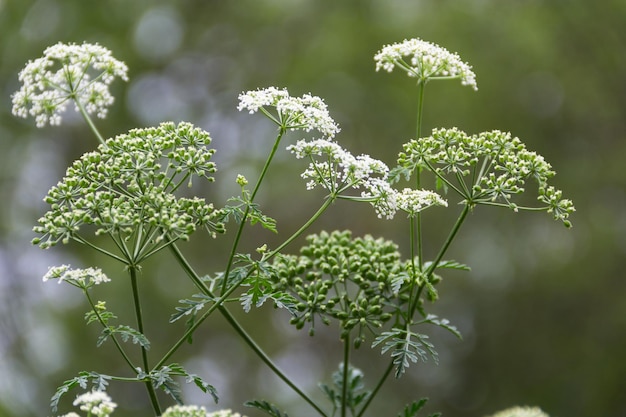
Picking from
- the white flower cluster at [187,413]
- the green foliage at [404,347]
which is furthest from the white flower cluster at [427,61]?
the white flower cluster at [187,413]

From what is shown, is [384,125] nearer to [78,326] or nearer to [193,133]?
[78,326]

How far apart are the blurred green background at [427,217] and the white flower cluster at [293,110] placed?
8.74 m

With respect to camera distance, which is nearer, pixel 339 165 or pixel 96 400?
pixel 96 400

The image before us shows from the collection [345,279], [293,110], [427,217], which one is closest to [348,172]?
[293,110]

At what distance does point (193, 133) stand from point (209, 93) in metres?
10.6

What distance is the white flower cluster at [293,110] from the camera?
206 centimetres

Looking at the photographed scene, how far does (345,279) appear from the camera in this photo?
7.39 ft

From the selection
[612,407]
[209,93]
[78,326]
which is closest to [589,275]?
[612,407]

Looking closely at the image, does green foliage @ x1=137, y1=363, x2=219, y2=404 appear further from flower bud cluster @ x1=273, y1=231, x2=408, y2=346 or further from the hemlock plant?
flower bud cluster @ x1=273, y1=231, x2=408, y2=346

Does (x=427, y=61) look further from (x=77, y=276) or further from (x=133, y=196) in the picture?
(x=77, y=276)

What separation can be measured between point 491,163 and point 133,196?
0.91 metres

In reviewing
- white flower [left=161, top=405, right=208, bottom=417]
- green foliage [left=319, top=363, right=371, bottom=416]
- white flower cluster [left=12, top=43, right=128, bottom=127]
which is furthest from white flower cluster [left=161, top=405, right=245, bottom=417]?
white flower cluster [left=12, top=43, right=128, bottom=127]

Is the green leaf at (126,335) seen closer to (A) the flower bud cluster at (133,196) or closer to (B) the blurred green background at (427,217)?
(A) the flower bud cluster at (133,196)

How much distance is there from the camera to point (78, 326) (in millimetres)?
11227
